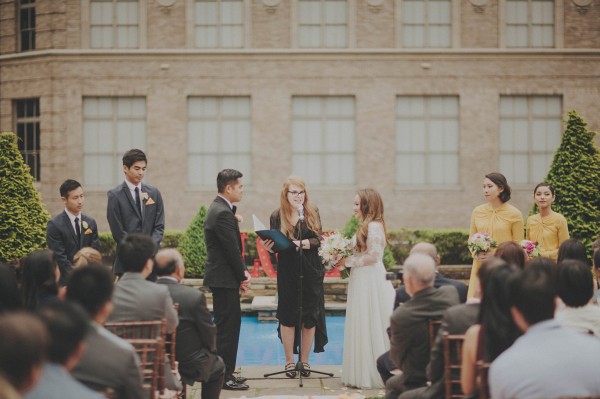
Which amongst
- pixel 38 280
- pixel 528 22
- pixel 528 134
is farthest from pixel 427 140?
pixel 38 280

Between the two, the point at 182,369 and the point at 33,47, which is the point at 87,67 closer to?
the point at 33,47

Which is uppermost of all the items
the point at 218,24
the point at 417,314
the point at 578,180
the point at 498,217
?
the point at 218,24

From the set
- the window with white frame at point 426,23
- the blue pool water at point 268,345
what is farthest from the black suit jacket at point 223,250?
the window with white frame at point 426,23

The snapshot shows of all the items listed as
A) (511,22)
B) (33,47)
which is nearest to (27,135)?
(33,47)

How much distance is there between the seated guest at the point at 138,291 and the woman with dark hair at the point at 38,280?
639 mm

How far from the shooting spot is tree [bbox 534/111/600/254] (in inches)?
578

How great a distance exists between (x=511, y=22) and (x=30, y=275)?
19.1 m

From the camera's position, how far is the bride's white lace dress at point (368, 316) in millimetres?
7777

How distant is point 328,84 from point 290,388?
14869 millimetres

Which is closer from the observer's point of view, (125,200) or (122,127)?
(125,200)

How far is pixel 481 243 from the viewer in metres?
8.20

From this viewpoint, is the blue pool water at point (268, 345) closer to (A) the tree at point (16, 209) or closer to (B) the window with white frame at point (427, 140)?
(A) the tree at point (16, 209)

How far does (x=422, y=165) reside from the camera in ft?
72.2

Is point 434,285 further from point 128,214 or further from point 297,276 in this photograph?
point 128,214
